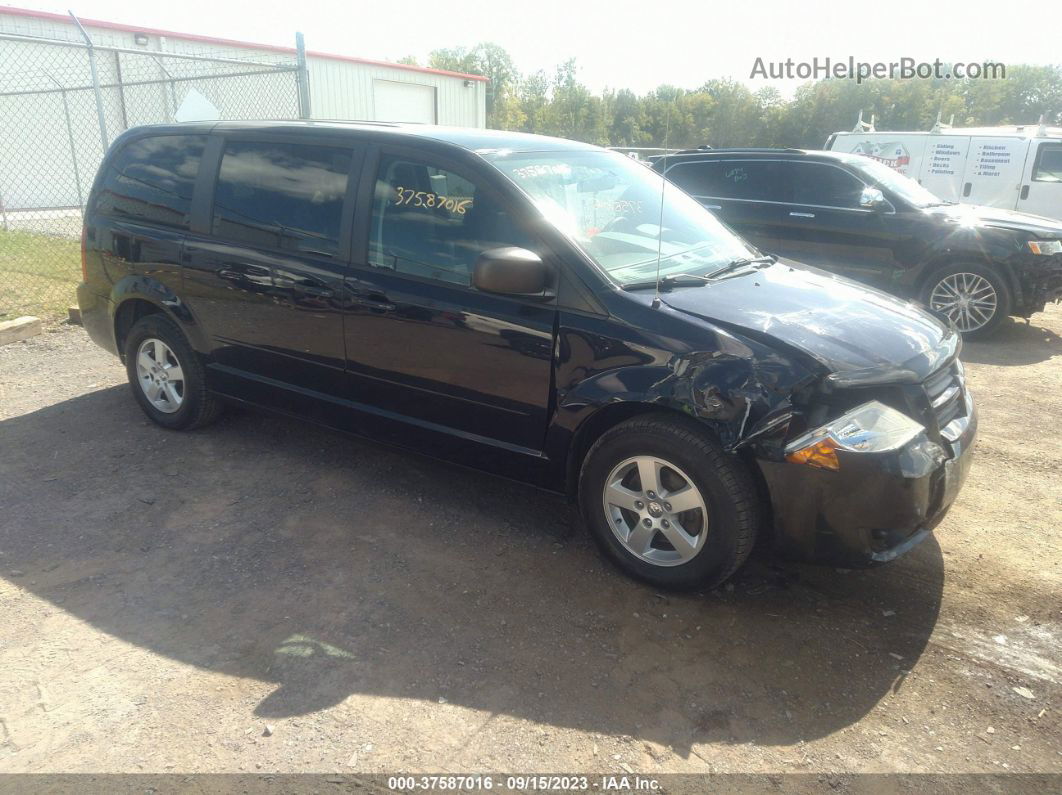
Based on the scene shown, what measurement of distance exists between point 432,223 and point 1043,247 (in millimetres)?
6342

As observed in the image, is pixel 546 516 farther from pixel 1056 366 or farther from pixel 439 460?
pixel 1056 366

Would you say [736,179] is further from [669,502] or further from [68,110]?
[68,110]

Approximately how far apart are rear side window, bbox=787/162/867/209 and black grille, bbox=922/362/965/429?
5053 millimetres

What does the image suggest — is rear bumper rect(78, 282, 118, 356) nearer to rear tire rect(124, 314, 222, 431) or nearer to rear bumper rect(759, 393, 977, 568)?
rear tire rect(124, 314, 222, 431)

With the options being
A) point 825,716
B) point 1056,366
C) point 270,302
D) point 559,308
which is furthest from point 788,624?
point 1056,366

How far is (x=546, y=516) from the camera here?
3982mm

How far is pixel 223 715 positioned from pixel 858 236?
7.39 metres

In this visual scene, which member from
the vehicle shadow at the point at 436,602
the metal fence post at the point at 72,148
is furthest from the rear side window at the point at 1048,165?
the metal fence post at the point at 72,148

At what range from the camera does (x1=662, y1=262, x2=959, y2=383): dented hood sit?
301 cm

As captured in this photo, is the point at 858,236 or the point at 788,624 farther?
the point at 858,236

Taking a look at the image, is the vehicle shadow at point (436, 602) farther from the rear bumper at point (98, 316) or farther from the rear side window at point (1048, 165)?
the rear side window at point (1048, 165)

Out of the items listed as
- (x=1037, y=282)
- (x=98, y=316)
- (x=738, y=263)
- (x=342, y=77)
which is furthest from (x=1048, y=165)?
(x=342, y=77)

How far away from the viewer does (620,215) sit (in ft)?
12.4

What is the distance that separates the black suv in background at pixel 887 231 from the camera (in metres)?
7.32
